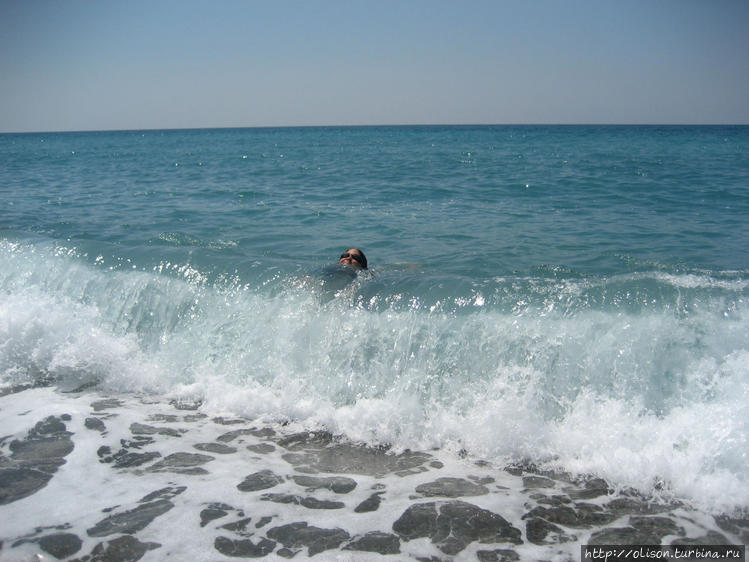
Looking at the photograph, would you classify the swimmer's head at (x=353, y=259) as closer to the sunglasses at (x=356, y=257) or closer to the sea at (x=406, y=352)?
the sunglasses at (x=356, y=257)

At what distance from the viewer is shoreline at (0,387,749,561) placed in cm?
373

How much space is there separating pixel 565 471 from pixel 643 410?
1052 millimetres

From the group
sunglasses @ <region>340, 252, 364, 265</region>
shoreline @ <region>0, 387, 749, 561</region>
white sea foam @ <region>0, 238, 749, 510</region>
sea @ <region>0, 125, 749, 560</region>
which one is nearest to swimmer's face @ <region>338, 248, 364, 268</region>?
sunglasses @ <region>340, 252, 364, 265</region>

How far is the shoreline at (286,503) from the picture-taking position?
3734mm

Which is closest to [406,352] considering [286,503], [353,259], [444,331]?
[444,331]

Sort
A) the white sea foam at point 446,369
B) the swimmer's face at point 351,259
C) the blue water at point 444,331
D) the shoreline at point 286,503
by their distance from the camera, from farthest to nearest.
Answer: the swimmer's face at point 351,259 → the blue water at point 444,331 → the white sea foam at point 446,369 → the shoreline at point 286,503

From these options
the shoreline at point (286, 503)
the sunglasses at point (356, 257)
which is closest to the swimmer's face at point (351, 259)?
the sunglasses at point (356, 257)

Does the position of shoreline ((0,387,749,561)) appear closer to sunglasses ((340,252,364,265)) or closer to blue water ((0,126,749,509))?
blue water ((0,126,749,509))

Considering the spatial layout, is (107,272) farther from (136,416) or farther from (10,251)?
(136,416)

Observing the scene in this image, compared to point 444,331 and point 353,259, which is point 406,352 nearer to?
point 444,331

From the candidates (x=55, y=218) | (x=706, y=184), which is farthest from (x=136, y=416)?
(x=706, y=184)

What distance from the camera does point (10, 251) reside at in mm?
9812

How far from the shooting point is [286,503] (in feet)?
14.0

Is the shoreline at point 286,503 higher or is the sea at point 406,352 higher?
the sea at point 406,352
